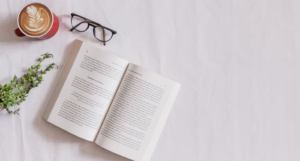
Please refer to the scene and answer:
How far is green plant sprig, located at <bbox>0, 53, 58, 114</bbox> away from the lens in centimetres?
80

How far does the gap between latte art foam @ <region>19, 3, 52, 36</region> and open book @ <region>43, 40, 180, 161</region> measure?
14 cm

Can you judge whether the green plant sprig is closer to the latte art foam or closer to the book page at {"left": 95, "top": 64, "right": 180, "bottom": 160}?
the latte art foam

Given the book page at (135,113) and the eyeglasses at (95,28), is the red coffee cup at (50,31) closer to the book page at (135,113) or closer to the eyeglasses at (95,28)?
the eyeglasses at (95,28)

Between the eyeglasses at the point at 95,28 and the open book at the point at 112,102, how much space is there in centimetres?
7

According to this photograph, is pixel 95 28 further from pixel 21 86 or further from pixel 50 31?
pixel 21 86

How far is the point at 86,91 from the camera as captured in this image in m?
0.85

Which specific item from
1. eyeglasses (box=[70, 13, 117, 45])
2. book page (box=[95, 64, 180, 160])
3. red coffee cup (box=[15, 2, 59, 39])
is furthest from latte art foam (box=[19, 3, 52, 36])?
book page (box=[95, 64, 180, 160])

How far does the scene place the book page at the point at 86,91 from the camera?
842mm

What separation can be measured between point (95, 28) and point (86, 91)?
0.77ft

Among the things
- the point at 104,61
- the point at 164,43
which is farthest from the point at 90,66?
the point at 164,43

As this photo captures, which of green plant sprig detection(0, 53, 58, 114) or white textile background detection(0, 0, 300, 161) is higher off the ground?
white textile background detection(0, 0, 300, 161)

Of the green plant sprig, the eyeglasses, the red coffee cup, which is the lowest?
the green plant sprig

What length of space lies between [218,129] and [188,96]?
0.55 feet

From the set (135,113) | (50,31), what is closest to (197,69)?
(135,113)
